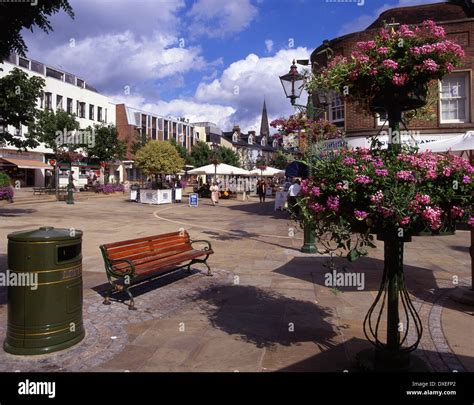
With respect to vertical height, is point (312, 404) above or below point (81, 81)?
below

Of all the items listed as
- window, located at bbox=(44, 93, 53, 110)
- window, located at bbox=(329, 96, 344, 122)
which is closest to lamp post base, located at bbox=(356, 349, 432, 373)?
window, located at bbox=(329, 96, 344, 122)

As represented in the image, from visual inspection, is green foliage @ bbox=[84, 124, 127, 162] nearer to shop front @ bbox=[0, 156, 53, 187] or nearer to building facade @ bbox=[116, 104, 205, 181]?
shop front @ bbox=[0, 156, 53, 187]

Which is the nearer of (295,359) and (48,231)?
(295,359)

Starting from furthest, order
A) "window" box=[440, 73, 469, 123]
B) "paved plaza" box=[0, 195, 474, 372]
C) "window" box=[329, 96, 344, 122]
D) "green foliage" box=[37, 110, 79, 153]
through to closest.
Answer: "green foliage" box=[37, 110, 79, 153], "window" box=[329, 96, 344, 122], "window" box=[440, 73, 469, 123], "paved plaza" box=[0, 195, 474, 372]

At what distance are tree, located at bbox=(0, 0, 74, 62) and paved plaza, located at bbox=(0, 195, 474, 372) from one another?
133 inches

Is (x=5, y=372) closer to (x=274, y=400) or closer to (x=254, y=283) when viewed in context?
(x=274, y=400)

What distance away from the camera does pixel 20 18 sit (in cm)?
477

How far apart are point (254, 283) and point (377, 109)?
3838 millimetres

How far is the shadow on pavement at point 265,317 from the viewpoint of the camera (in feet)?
15.3

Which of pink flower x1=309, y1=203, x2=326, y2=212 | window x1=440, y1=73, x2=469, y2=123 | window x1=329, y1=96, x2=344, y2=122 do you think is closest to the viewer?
pink flower x1=309, y1=203, x2=326, y2=212

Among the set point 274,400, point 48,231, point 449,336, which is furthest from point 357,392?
point 48,231

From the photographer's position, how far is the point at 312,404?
10.8ft

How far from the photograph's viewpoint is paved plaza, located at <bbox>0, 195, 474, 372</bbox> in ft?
13.3

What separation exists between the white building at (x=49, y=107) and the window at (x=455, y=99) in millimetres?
31465
